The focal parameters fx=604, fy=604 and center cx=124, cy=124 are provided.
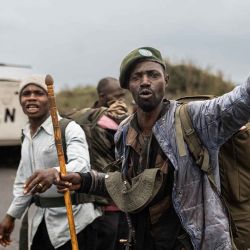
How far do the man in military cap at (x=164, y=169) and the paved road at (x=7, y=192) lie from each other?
4212 millimetres

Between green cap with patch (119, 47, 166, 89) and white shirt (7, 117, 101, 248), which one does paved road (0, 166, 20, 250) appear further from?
green cap with patch (119, 47, 166, 89)

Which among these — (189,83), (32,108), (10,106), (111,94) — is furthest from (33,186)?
(189,83)

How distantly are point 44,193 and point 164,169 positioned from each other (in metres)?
1.32

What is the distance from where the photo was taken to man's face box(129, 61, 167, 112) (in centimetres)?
290

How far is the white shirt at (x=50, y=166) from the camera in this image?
3812 millimetres

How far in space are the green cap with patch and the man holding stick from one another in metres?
0.88

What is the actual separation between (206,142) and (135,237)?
63 cm

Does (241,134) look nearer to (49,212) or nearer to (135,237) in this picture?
(135,237)

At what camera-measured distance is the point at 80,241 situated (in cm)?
404

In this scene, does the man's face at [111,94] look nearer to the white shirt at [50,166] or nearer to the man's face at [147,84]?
the white shirt at [50,166]

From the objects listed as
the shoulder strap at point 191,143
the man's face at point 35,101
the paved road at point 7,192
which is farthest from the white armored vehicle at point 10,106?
the shoulder strap at point 191,143

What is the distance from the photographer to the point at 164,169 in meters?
2.80

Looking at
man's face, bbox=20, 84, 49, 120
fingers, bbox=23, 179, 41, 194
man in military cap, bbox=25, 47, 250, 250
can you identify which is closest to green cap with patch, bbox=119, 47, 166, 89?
man in military cap, bbox=25, 47, 250, 250

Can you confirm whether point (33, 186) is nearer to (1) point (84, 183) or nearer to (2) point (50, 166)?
(1) point (84, 183)
